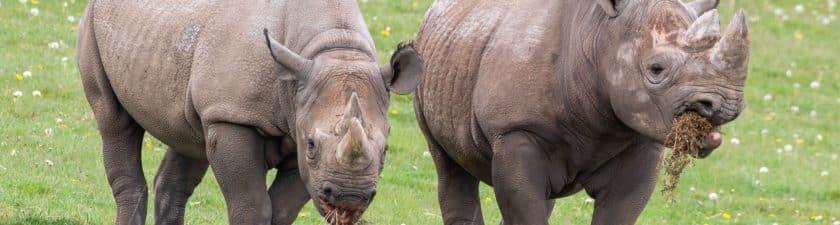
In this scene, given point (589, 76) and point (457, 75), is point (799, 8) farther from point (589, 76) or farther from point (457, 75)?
point (589, 76)

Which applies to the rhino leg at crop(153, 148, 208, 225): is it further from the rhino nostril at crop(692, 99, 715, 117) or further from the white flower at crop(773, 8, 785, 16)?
the white flower at crop(773, 8, 785, 16)

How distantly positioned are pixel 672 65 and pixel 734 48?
359 millimetres

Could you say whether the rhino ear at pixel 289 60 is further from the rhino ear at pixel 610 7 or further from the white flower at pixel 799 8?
the white flower at pixel 799 8

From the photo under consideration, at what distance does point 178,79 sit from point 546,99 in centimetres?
197

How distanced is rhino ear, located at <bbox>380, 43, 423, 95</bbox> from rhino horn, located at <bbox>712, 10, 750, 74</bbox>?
1469 millimetres

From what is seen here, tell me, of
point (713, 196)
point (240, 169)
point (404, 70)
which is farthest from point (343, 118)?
point (713, 196)

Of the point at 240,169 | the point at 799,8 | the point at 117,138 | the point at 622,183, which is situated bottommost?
the point at 799,8

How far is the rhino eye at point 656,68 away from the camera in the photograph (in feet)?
25.9

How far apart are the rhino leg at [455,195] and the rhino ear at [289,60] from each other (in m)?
2.25

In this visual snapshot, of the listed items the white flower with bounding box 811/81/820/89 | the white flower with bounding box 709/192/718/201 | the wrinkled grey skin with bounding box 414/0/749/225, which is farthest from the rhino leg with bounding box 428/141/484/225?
the white flower with bounding box 811/81/820/89

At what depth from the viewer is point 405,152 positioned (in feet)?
47.0

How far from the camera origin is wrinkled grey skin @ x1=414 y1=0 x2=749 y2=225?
7773 mm

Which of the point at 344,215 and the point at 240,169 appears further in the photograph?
the point at 240,169

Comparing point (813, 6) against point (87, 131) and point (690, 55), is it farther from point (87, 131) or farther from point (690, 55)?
point (690, 55)
